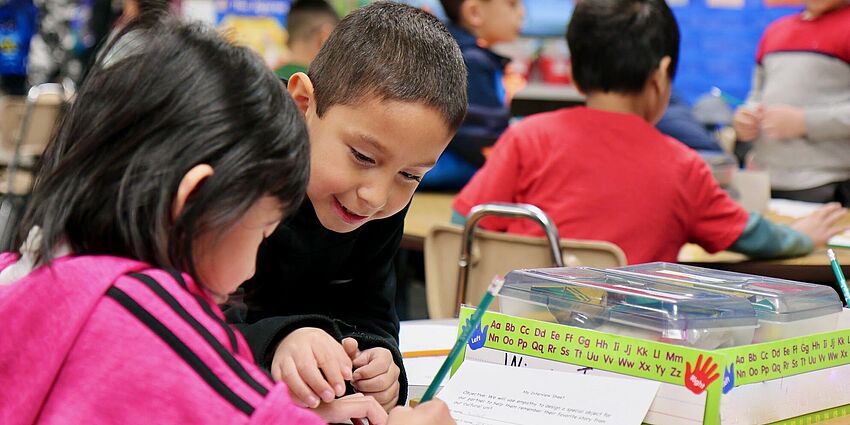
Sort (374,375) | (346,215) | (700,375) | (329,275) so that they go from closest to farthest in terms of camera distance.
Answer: (700,375) → (374,375) → (346,215) → (329,275)

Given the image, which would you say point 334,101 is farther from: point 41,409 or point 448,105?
point 41,409

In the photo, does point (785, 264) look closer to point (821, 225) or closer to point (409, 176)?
point (821, 225)

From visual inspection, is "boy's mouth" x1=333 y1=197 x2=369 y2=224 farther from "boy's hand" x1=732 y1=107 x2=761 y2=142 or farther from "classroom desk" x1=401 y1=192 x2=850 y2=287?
"boy's hand" x1=732 y1=107 x2=761 y2=142

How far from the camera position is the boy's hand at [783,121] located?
316cm

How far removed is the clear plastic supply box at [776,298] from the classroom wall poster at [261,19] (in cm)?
517

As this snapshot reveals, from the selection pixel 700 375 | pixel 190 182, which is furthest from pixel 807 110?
pixel 190 182

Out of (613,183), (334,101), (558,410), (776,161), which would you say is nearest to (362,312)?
(334,101)

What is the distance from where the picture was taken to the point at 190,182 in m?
0.73

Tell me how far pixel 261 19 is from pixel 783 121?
3894 millimetres

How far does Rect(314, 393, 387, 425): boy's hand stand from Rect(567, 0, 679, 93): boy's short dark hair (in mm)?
1503

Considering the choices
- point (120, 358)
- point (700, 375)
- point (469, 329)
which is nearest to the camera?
point (120, 358)

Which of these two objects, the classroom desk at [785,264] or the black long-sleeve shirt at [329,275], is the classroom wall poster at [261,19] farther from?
the black long-sleeve shirt at [329,275]

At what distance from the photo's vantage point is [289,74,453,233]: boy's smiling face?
114 cm

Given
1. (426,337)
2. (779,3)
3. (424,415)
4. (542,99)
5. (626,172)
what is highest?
(424,415)
